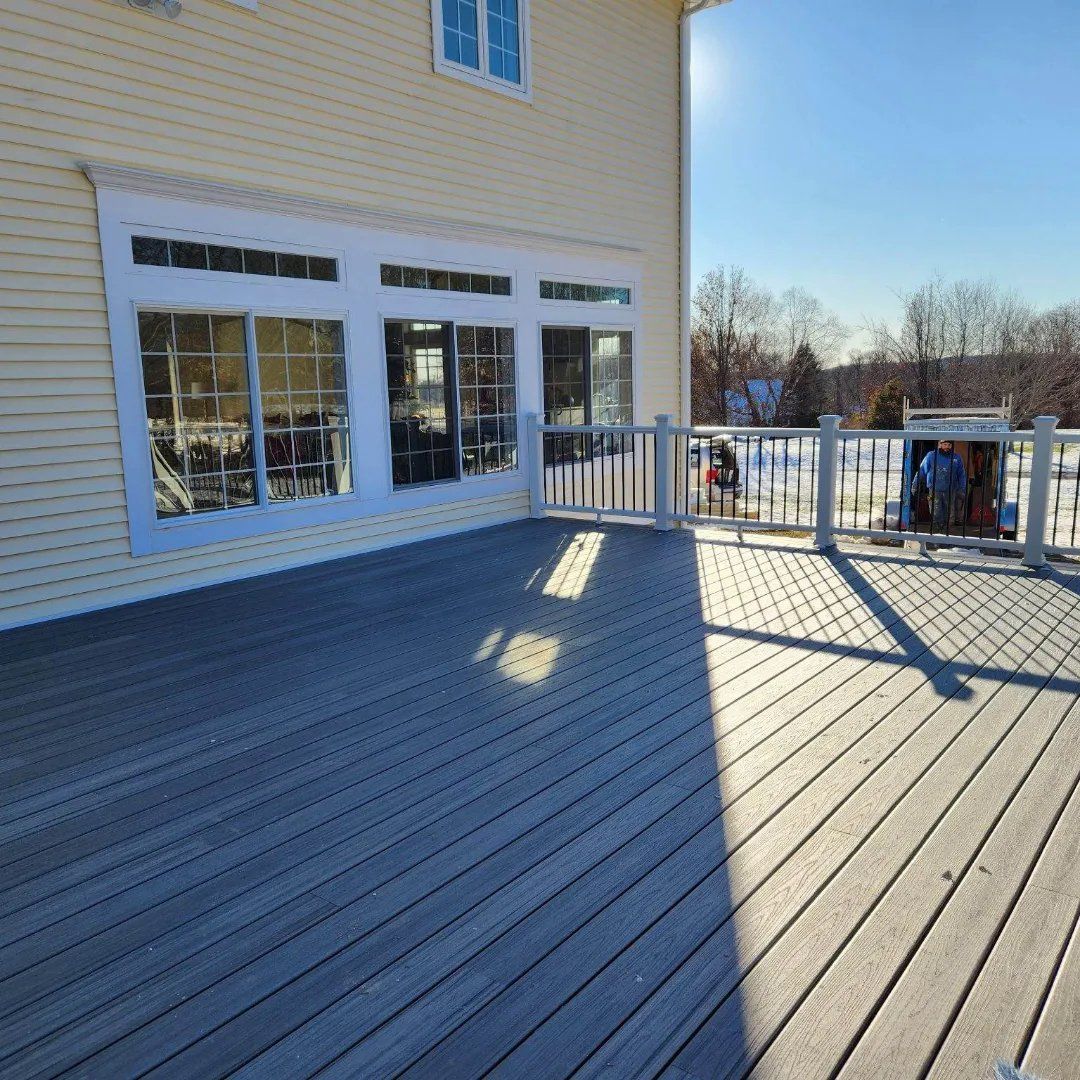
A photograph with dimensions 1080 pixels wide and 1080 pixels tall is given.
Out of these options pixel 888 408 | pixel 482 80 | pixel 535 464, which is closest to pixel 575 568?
pixel 535 464

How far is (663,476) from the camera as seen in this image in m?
6.88

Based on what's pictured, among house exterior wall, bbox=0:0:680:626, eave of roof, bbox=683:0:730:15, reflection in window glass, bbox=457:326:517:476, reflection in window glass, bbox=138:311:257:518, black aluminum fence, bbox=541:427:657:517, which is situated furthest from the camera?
eave of roof, bbox=683:0:730:15

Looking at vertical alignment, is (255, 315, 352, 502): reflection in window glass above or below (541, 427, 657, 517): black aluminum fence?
above

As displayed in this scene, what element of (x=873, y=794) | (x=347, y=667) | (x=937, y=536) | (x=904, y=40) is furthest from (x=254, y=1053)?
(x=904, y=40)

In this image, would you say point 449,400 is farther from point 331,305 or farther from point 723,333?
point 723,333

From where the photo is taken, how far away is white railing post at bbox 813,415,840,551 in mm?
5762

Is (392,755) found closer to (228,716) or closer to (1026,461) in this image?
(228,716)

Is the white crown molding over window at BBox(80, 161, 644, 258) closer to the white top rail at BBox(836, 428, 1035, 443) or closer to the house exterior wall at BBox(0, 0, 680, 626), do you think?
the house exterior wall at BBox(0, 0, 680, 626)

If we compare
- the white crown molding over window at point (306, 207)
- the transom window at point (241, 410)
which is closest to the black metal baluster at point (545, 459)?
the white crown molding over window at point (306, 207)

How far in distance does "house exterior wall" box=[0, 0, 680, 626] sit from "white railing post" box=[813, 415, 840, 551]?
296 centimetres

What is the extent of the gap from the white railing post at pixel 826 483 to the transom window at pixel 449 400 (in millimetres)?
2980

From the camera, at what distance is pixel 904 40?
25.5 metres

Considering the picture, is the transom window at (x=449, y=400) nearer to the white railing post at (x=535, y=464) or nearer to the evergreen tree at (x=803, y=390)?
the white railing post at (x=535, y=464)

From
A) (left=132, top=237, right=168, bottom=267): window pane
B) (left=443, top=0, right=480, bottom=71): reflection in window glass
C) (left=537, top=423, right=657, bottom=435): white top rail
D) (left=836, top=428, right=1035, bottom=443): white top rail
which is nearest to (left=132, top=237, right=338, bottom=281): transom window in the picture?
(left=132, top=237, right=168, bottom=267): window pane
